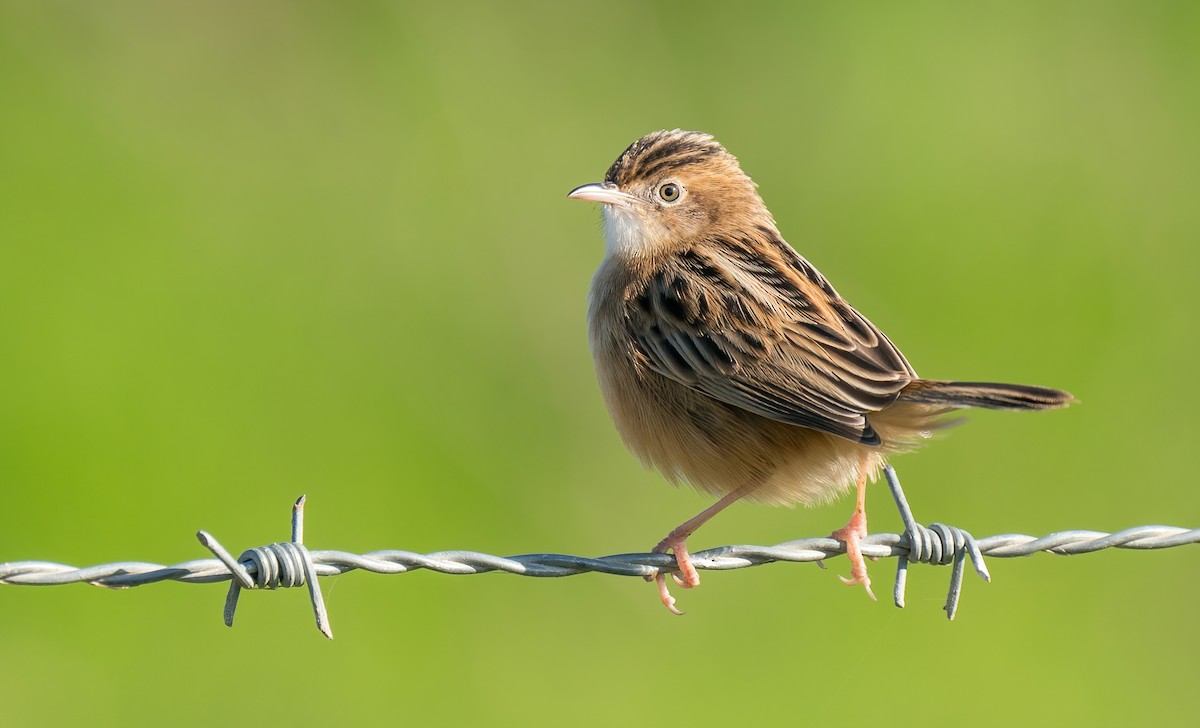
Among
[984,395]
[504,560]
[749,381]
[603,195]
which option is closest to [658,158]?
[603,195]


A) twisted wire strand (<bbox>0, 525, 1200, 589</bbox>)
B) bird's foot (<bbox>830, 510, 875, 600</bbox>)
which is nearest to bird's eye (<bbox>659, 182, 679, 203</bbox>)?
bird's foot (<bbox>830, 510, 875, 600</bbox>)

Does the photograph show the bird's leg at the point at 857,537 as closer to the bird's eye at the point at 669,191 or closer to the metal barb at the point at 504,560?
the metal barb at the point at 504,560

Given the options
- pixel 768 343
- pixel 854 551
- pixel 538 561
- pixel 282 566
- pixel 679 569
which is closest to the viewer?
pixel 282 566

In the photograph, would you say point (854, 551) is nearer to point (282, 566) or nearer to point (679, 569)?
point (679, 569)

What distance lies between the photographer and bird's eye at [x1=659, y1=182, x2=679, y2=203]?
7.67 metres

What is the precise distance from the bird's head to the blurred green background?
386 centimetres

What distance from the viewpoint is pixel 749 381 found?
20.7ft

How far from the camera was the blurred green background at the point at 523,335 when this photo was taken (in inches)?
412

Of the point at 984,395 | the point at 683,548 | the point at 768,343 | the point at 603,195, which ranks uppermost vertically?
the point at 603,195

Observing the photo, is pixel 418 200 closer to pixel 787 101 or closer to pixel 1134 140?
pixel 787 101

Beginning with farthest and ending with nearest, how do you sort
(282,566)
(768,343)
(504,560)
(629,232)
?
(629,232)
(768,343)
(504,560)
(282,566)

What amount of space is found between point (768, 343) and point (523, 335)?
7.17 m

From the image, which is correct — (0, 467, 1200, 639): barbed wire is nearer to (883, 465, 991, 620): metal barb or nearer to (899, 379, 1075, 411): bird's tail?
(883, 465, 991, 620): metal barb

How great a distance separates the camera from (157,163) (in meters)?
14.7
